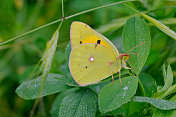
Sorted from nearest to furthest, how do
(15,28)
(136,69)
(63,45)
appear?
(136,69), (63,45), (15,28)

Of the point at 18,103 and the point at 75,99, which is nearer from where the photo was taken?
the point at 75,99

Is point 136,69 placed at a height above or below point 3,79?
above

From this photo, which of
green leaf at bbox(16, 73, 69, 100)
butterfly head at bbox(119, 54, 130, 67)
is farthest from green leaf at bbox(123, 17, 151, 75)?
green leaf at bbox(16, 73, 69, 100)

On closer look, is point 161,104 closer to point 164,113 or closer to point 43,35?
point 164,113

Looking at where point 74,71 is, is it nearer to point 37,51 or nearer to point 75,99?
point 75,99

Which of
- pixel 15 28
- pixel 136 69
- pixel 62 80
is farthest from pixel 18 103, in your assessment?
pixel 136 69

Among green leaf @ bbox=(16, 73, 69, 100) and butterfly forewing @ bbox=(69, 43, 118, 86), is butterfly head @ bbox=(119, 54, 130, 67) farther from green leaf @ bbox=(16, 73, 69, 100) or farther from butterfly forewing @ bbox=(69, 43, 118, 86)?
green leaf @ bbox=(16, 73, 69, 100)

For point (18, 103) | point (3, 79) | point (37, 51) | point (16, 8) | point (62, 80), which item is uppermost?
point (16, 8)

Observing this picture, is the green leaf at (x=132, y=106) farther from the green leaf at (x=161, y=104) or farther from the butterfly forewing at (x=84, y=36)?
the butterfly forewing at (x=84, y=36)
